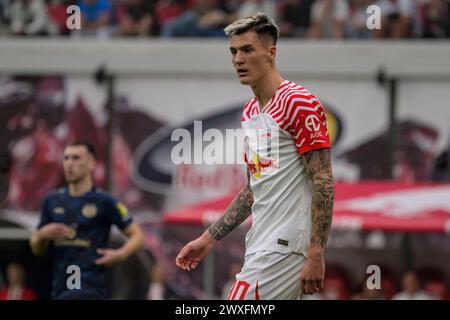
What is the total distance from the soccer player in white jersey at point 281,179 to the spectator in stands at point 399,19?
10316mm

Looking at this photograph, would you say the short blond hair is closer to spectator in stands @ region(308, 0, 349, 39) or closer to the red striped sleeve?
the red striped sleeve

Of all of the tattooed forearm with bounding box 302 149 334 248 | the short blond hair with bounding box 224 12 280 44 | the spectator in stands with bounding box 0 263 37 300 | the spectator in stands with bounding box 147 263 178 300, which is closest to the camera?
the tattooed forearm with bounding box 302 149 334 248

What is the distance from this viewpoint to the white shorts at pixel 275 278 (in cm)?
549

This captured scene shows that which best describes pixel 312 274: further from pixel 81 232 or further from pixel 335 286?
pixel 335 286

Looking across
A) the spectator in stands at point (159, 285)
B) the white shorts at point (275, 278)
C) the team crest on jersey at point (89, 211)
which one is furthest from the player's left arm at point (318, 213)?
the spectator in stands at point (159, 285)

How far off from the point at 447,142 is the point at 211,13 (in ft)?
14.0

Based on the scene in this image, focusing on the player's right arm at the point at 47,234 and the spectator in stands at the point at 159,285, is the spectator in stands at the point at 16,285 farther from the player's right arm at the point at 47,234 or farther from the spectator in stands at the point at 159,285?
the player's right arm at the point at 47,234

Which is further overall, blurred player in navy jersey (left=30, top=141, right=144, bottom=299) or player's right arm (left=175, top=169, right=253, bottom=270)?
blurred player in navy jersey (left=30, top=141, right=144, bottom=299)

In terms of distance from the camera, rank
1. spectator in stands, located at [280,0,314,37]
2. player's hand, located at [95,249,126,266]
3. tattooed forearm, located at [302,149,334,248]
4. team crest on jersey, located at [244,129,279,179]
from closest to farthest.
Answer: tattooed forearm, located at [302,149,334,248]
team crest on jersey, located at [244,129,279,179]
player's hand, located at [95,249,126,266]
spectator in stands, located at [280,0,314,37]

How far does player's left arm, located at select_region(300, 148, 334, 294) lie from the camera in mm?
5277

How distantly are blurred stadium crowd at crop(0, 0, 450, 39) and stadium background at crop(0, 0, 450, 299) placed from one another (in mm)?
48

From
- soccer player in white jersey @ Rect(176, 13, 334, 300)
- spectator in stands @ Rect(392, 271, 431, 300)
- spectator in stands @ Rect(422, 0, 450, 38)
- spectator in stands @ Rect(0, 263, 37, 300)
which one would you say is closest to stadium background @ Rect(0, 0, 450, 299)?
spectator in stands @ Rect(422, 0, 450, 38)
